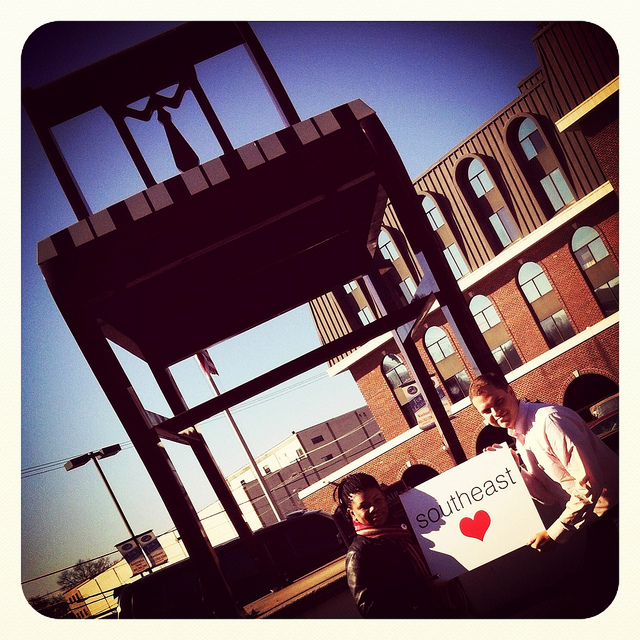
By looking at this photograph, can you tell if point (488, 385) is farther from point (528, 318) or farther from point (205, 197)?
point (528, 318)

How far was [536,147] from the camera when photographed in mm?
14633

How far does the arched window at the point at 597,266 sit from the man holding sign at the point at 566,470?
39.8 ft

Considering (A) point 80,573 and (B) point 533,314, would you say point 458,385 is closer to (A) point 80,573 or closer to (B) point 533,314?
(B) point 533,314

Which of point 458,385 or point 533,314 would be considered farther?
point 458,385

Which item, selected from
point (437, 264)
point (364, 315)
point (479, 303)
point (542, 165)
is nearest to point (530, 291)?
A: point (479, 303)

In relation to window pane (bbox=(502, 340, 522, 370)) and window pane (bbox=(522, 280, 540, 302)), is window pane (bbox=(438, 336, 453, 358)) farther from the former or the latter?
window pane (bbox=(522, 280, 540, 302))

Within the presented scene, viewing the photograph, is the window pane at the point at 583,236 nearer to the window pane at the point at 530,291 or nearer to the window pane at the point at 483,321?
the window pane at the point at 530,291

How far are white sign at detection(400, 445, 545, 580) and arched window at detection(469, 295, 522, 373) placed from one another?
14.6m

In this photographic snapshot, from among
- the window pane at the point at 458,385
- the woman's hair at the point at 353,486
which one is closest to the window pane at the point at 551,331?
the window pane at the point at 458,385

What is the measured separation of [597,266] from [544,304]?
2019 millimetres

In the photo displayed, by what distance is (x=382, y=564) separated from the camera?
241 cm

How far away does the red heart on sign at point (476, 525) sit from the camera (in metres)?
2.74

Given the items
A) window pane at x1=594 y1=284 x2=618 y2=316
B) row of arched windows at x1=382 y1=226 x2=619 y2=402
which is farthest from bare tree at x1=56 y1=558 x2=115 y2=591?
window pane at x1=594 y1=284 x2=618 y2=316

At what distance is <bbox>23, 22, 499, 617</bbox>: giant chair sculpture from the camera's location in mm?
2602
